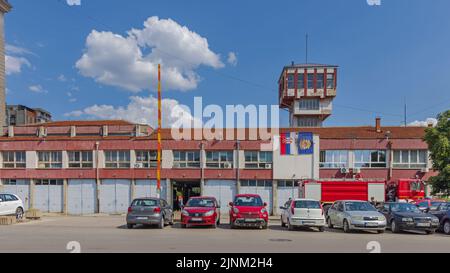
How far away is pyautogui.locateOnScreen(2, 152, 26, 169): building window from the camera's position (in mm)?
36000

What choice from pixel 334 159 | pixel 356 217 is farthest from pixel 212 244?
pixel 334 159

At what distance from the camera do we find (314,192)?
1078 inches

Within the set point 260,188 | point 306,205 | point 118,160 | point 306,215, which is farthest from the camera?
point 118,160

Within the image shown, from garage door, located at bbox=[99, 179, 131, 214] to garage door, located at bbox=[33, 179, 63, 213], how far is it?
4.21m

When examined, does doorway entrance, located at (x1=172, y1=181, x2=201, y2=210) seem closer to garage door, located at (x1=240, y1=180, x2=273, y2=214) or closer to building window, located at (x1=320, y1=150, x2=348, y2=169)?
garage door, located at (x1=240, y1=180, x2=273, y2=214)

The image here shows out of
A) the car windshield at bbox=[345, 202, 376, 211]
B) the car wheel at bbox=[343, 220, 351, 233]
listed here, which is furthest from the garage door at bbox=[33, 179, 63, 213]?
the car wheel at bbox=[343, 220, 351, 233]

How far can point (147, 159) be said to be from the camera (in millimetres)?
34562

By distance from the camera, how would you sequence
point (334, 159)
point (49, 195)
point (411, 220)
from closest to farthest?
1. point (411, 220)
2. point (334, 159)
3. point (49, 195)

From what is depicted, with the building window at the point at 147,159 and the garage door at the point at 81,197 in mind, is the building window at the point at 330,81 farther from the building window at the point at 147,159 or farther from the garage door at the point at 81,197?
the garage door at the point at 81,197

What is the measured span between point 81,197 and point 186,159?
10565 mm

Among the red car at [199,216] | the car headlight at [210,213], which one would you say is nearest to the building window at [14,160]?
the red car at [199,216]

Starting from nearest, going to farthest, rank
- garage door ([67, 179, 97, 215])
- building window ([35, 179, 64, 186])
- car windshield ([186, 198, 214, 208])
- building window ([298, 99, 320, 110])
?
car windshield ([186, 198, 214, 208])
garage door ([67, 179, 97, 215])
building window ([35, 179, 64, 186])
building window ([298, 99, 320, 110])

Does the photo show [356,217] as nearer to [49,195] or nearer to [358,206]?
[358,206]
